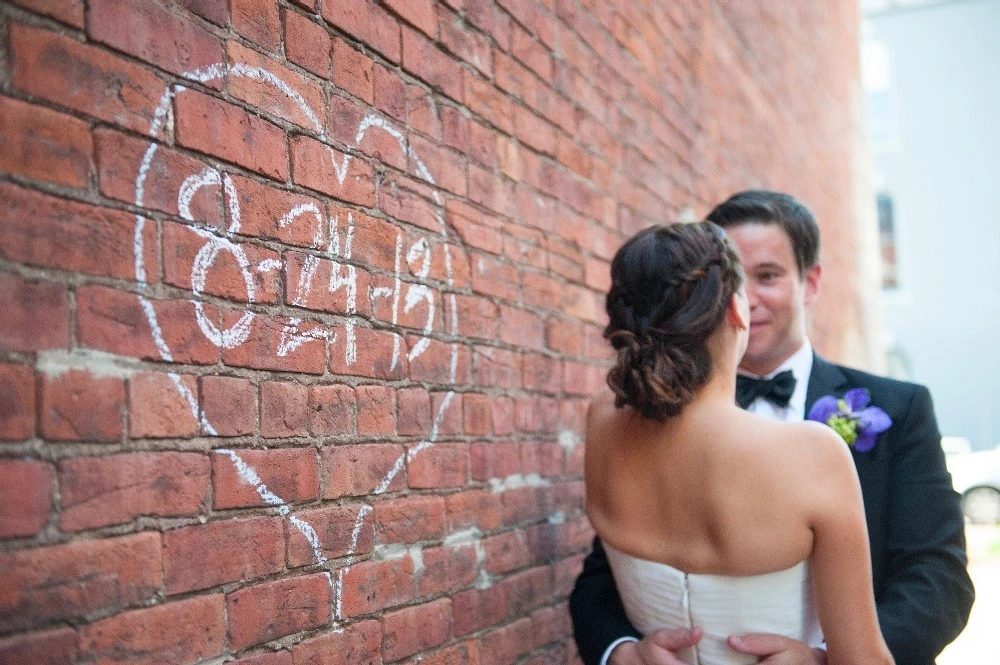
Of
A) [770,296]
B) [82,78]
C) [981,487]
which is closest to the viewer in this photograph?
[82,78]

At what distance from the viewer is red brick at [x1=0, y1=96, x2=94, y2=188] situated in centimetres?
136

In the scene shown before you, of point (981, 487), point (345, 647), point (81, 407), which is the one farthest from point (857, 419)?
point (981, 487)

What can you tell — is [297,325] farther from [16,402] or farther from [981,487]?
[981,487]

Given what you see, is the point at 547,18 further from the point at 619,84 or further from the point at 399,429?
the point at 399,429

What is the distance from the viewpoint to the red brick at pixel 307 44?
6.39ft

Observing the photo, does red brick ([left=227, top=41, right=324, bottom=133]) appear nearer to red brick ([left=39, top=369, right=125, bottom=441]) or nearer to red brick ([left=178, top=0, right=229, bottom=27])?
red brick ([left=178, top=0, right=229, bottom=27])

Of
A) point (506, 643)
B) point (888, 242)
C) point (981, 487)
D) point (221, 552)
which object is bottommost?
point (981, 487)

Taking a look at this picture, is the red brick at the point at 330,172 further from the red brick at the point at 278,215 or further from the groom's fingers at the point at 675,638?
the groom's fingers at the point at 675,638

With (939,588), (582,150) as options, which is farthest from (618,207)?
(939,588)

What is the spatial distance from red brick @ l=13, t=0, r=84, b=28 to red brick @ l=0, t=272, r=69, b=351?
1.17 ft

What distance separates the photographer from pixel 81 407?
4.74 feet

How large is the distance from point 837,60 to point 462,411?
331 inches

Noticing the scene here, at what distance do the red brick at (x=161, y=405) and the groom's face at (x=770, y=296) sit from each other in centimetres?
174

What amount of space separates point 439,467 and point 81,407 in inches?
43.0
